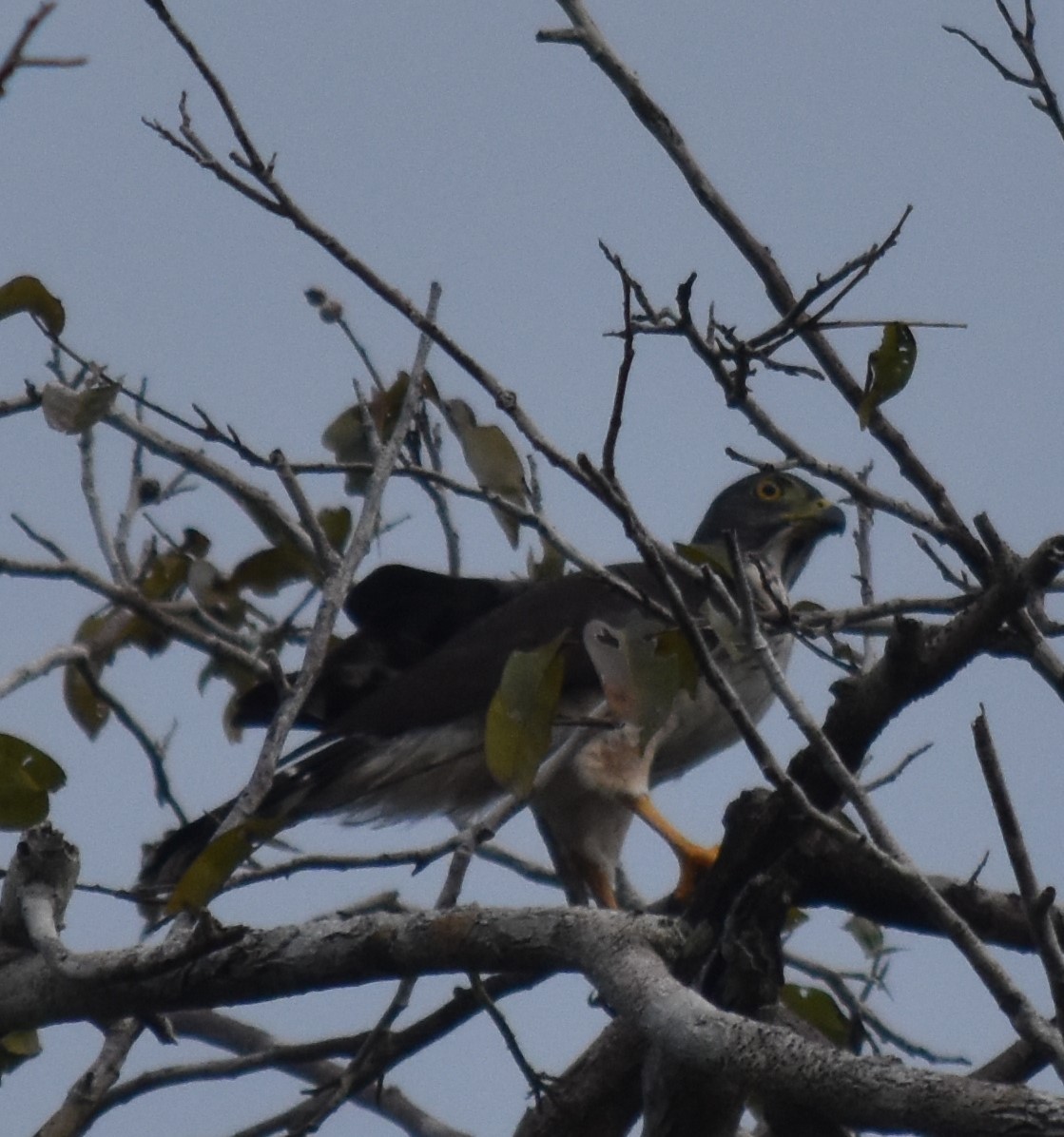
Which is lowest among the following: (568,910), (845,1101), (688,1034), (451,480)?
(845,1101)

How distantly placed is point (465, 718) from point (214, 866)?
304cm

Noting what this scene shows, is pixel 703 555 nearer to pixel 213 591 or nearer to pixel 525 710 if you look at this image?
pixel 525 710

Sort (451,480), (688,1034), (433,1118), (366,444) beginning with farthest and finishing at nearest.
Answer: (366,444) → (433,1118) → (451,480) → (688,1034)

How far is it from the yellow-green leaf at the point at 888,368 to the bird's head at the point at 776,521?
152 inches

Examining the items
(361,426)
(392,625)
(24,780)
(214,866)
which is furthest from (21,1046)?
(392,625)

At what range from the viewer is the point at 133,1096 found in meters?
3.68

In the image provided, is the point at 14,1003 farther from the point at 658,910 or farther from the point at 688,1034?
the point at 658,910

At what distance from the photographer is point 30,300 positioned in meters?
4.19

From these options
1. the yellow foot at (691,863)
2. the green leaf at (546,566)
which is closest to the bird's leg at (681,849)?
the yellow foot at (691,863)

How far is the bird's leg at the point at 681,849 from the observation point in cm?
534

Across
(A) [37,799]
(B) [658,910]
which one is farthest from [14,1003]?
(B) [658,910]

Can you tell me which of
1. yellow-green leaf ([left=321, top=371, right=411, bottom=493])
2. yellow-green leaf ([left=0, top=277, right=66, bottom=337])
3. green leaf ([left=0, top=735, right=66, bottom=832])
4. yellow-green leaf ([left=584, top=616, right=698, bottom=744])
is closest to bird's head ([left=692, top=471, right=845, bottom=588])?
yellow-green leaf ([left=321, top=371, right=411, bottom=493])

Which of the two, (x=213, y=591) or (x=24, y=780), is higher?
(x=213, y=591)

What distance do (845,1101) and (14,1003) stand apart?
5.78ft
